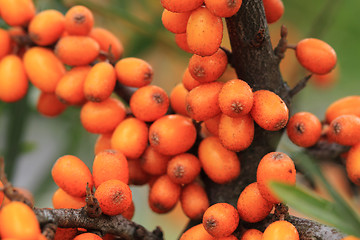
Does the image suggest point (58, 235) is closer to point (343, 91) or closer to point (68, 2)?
point (68, 2)

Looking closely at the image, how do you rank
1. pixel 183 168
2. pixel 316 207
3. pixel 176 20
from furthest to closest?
pixel 183 168 → pixel 176 20 → pixel 316 207

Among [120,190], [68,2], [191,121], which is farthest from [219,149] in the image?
[68,2]

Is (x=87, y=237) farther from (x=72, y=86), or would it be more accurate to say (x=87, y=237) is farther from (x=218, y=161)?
(x=72, y=86)

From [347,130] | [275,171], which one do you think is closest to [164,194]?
[275,171]

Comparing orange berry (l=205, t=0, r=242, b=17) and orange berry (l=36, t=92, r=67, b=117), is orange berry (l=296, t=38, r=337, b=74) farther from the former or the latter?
orange berry (l=36, t=92, r=67, b=117)

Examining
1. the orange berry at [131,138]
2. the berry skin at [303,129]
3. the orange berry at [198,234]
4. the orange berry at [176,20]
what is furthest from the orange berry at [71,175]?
the berry skin at [303,129]

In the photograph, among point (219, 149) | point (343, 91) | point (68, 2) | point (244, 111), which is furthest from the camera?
point (343, 91)

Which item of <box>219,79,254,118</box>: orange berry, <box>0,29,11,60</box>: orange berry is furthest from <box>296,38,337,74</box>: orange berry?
<box>0,29,11,60</box>: orange berry
